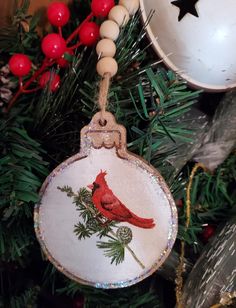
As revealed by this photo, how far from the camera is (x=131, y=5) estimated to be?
0.49 meters

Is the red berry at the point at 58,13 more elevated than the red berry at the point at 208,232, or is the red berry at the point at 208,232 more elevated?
the red berry at the point at 58,13

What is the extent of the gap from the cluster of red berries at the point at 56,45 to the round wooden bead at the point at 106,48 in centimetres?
4

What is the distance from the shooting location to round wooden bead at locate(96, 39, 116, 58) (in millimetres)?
466

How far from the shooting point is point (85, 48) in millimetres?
496

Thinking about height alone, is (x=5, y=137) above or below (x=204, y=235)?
above

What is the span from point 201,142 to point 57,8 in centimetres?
22

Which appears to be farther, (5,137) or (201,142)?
(201,142)

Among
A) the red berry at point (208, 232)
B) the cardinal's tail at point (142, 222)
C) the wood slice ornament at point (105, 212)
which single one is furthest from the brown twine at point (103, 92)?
the red berry at point (208, 232)

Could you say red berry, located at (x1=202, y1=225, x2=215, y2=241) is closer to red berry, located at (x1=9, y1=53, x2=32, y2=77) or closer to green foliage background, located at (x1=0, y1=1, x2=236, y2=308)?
green foliage background, located at (x1=0, y1=1, x2=236, y2=308)

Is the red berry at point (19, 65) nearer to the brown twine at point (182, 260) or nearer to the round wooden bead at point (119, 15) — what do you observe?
the round wooden bead at point (119, 15)

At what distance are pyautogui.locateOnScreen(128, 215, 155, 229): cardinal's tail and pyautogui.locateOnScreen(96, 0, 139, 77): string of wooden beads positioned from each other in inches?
5.6

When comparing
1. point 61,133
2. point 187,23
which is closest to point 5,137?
point 61,133

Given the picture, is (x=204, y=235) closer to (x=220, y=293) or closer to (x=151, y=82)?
(x=220, y=293)

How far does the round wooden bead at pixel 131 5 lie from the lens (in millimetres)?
484
